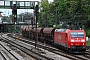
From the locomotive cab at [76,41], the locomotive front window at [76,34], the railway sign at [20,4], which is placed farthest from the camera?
the railway sign at [20,4]

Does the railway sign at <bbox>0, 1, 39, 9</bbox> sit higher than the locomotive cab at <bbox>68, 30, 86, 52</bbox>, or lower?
higher

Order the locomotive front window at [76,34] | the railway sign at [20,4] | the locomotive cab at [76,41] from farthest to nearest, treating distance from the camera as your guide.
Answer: the railway sign at [20,4] < the locomotive front window at [76,34] < the locomotive cab at [76,41]

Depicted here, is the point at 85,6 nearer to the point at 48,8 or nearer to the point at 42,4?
the point at 48,8

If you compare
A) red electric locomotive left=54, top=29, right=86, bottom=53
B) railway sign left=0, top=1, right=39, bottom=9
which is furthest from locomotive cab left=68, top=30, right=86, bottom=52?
railway sign left=0, top=1, right=39, bottom=9

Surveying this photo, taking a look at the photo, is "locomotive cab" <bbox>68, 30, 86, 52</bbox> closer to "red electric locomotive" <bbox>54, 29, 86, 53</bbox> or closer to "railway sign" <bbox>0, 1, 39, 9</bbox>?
"red electric locomotive" <bbox>54, 29, 86, 53</bbox>

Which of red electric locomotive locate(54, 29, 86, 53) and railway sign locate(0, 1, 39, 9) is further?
railway sign locate(0, 1, 39, 9)

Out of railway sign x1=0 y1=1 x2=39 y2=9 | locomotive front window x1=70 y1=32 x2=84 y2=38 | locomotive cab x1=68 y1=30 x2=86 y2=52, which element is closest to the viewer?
locomotive cab x1=68 y1=30 x2=86 y2=52

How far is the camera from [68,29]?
31.5 m

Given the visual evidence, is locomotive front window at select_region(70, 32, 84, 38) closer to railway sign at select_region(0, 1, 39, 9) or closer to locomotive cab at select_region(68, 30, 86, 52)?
locomotive cab at select_region(68, 30, 86, 52)

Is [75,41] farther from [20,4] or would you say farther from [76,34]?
[20,4]

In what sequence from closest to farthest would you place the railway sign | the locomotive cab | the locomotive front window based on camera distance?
the locomotive cab → the locomotive front window → the railway sign

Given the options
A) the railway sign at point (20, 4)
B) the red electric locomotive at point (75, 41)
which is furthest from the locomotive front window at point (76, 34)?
the railway sign at point (20, 4)

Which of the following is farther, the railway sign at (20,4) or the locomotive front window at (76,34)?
the railway sign at (20,4)

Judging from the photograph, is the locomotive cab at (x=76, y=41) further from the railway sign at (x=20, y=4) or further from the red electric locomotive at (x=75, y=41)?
the railway sign at (x=20, y=4)
